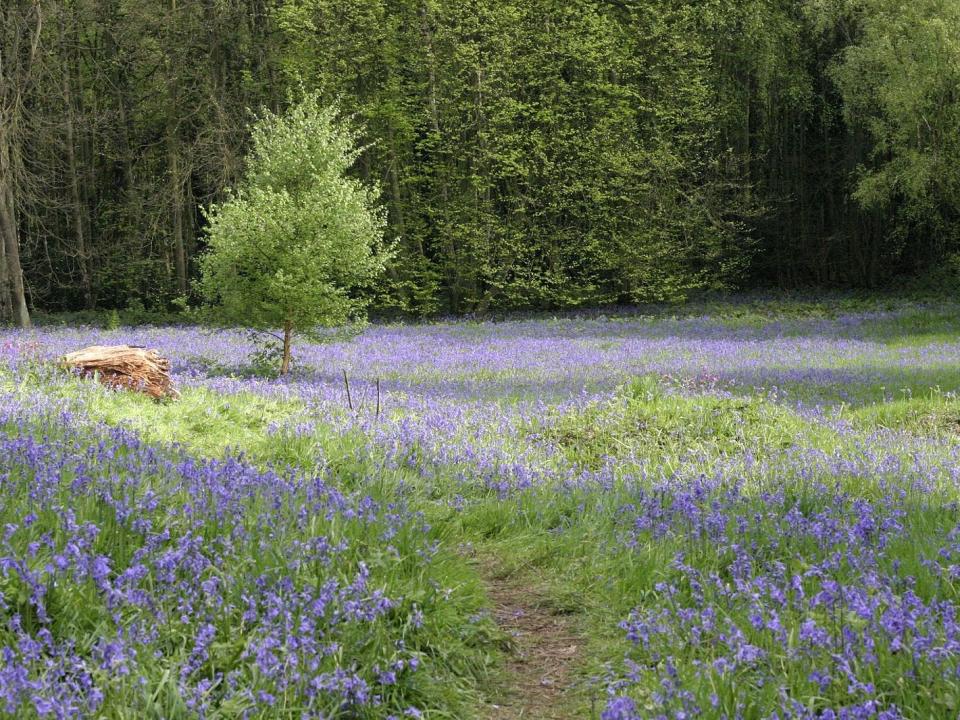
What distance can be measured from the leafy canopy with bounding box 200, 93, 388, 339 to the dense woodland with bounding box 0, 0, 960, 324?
488 inches

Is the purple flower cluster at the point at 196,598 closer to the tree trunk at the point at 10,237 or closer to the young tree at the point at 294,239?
the young tree at the point at 294,239

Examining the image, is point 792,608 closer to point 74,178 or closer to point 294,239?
point 294,239

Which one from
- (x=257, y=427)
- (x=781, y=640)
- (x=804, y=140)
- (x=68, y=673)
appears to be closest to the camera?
(x=68, y=673)

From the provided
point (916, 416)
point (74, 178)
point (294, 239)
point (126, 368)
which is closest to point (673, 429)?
point (916, 416)

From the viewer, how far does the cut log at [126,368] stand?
10.8 m

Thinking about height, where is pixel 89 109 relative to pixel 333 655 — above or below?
above

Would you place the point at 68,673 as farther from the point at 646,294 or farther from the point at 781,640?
the point at 646,294

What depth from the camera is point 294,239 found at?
52.7 ft

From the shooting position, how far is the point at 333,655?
11.2 ft

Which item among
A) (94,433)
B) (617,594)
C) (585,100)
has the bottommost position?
(617,594)

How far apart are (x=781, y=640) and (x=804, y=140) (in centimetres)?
3605

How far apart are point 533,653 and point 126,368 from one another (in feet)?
27.7

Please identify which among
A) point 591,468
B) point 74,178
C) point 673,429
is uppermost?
point 74,178

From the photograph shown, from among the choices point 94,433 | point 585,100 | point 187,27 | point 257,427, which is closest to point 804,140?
point 585,100
